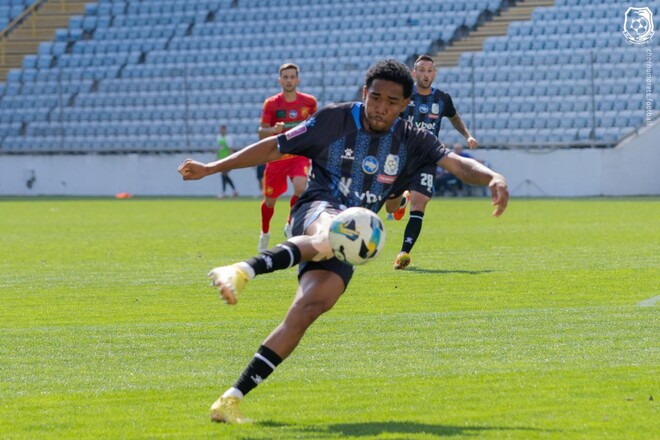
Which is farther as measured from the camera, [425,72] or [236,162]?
[425,72]

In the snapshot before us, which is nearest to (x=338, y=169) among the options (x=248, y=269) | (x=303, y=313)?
(x=303, y=313)

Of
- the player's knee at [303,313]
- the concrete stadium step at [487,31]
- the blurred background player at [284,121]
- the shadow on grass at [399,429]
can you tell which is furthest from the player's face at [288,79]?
the concrete stadium step at [487,31]

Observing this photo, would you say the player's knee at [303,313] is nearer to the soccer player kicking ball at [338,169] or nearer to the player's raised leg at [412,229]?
the soccer player kicking ball at [338,169]

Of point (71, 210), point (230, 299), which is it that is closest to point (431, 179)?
point (230, 299)

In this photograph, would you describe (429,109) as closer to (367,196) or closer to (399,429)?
(367,196)

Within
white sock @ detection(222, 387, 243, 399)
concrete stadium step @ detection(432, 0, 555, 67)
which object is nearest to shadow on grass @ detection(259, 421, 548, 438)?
white sock @ detection(222, 387, 243, 399)

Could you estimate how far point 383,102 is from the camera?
20.0 feet

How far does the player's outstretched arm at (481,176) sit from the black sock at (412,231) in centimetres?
600

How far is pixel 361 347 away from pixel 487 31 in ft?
90.4

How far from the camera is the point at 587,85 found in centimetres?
3097

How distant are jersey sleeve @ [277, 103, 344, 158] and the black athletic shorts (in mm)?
292

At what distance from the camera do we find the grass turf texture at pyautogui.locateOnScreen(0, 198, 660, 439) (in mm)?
5484

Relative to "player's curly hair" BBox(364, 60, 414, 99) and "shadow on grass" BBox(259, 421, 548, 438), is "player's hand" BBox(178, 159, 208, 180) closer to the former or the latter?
"player's curly hair" BBox(364, 60, 414, 99)

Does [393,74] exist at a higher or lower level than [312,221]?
higher
